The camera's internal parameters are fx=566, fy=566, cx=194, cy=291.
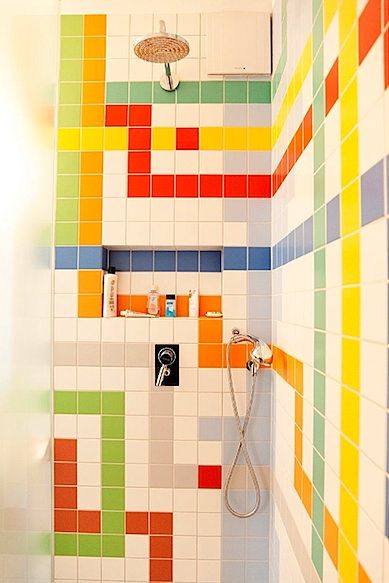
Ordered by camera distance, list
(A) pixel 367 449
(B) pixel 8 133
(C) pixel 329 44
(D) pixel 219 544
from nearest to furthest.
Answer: (A) pixel 367 449 < (C) pixel 329 44 < (B) pixel 8 133 < (D) pixel 219 544

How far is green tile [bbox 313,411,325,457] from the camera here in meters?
1.38

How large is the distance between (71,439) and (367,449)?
1535 millimetres

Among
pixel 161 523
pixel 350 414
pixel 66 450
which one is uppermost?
pixel 350 414

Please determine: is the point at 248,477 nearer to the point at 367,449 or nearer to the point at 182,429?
the point at 182,429

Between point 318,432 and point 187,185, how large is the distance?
1221 mm

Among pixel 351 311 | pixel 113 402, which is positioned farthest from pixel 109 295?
pixel 351 311

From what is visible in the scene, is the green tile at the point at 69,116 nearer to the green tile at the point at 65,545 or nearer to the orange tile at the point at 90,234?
the orange tile at the point at 90,234

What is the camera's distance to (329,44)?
1.31 m

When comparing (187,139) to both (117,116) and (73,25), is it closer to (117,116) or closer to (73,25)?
(117,116)

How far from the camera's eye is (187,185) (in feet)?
7.52

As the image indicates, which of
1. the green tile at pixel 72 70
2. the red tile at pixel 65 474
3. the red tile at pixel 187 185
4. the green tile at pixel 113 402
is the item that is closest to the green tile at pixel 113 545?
the red tile at pixel 65 474

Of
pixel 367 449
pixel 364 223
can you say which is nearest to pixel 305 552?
pixel 367 449

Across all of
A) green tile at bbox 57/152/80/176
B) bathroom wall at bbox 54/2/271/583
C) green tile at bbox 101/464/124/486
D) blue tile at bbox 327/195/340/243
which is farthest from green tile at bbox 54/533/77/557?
blue tile at bbox 327/195/340/243

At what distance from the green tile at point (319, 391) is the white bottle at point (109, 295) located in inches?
42.1
